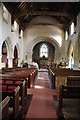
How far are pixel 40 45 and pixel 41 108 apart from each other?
82.2 ft

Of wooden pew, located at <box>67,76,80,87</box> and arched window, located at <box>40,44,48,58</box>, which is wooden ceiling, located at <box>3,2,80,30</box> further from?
arched window, located at <box>40,44,48,58</box>

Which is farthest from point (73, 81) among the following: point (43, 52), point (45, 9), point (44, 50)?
point (44, 50)

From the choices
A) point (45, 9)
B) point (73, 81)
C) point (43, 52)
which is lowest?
point (73, 81)

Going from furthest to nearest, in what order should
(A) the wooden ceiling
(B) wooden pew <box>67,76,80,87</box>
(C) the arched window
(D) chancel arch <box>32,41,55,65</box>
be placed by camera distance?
(C) the arched window
(D) chancel arch <box>32,41,55,65</box>
(A) the wooden ceiling
(B) wooden pew <box>67,76,80,87</box>

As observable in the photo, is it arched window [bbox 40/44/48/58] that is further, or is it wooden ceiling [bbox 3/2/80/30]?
arched window [bbox 40/44/48/58]

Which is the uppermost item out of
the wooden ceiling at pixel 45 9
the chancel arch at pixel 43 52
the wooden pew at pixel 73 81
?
the wooden ceiling at pixel 45 9

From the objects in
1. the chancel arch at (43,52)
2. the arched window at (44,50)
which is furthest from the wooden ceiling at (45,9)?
the arched window at (44,50)

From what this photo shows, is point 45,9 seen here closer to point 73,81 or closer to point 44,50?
point 44,50

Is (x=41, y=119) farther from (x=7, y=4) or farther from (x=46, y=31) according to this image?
(x=46, y=31)

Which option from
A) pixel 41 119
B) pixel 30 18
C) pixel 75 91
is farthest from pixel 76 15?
pixel 41 119

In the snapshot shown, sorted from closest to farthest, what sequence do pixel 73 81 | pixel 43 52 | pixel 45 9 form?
1. pixel 73 81
2. pixel 45 9
3. pixel 43 52

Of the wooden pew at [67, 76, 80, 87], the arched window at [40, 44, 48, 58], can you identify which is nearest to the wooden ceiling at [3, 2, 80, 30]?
the wooden pew at [67, 76, 80, 87]

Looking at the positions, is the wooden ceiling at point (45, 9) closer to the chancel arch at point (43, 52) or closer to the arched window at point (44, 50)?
the chancel arch at point (43, 52)

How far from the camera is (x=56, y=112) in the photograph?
4.00 metres
